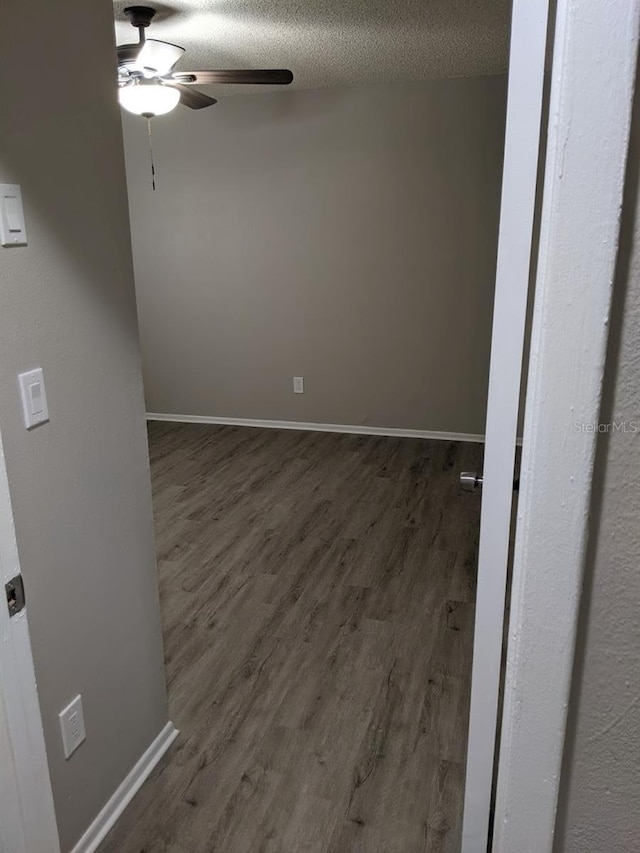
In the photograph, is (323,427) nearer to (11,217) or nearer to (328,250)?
(328,250)

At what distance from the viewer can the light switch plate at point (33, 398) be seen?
53.6 inches

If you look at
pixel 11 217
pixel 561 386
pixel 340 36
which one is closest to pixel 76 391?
pixel 11 217

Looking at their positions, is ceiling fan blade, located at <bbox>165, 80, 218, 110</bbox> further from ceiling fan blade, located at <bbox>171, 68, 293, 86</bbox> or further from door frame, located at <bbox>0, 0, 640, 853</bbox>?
door frame, located at <bbox>0, 0, 640, 853</bbox>

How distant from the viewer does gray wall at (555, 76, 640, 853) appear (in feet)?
1.90

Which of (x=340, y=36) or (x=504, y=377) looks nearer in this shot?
(x=504, y=377)

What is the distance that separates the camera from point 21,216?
51.9 inches

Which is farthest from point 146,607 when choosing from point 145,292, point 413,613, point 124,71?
point 145,292

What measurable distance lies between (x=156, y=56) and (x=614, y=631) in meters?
2.73

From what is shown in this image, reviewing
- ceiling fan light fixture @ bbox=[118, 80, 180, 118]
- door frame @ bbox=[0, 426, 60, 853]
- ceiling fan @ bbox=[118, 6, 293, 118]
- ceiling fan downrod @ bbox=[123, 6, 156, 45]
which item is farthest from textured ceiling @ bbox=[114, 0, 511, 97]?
door frame @ bbox=[0, 426, 60, 853]

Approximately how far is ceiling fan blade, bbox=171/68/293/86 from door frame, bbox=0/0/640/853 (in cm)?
255

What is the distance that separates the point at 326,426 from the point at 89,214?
11.9ft

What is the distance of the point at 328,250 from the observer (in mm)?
4727

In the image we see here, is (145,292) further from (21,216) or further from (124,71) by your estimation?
(21,216)

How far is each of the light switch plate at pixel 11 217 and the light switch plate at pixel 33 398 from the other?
25 centimetres
